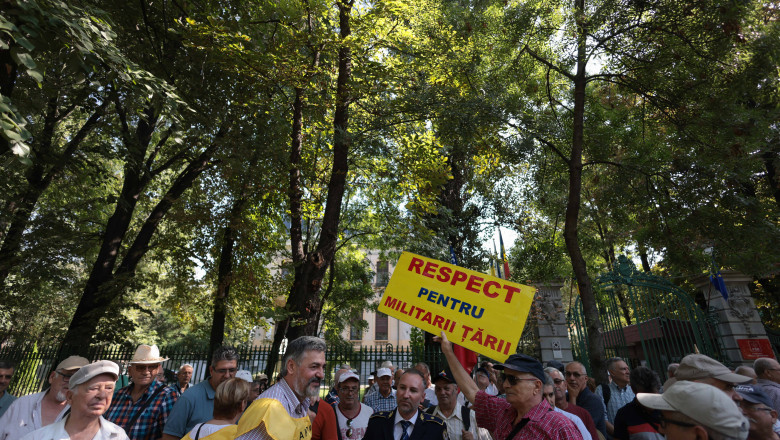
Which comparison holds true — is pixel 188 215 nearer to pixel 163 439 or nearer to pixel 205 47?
pixel 205 47

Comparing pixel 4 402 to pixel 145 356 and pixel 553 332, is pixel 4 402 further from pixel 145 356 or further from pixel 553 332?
pixel 553 332

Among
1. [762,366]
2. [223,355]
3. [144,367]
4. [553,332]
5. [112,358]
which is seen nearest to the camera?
[144,367]

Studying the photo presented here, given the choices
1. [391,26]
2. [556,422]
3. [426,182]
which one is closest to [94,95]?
[391,26]

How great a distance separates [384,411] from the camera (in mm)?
4129

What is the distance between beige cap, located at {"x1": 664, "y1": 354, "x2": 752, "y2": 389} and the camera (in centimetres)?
317

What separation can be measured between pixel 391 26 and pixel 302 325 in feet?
24.7

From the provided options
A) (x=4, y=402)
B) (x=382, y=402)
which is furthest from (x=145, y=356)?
(x=382, y=402)

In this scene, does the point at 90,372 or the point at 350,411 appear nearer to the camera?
the point at 90,372

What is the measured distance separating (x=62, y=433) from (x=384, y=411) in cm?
257

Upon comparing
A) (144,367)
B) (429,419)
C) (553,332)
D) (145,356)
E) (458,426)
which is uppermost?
(553,332)

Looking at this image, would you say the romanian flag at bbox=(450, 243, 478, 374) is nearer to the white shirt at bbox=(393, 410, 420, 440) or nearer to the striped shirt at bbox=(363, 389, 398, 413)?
the white shirt at bbox=(393, 410, 420, 440)

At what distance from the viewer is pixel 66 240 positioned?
13109 millimetres

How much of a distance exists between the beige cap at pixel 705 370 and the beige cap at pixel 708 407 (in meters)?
1.16

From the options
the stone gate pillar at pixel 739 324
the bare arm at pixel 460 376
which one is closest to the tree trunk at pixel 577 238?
the stone gate pillar at pixel 739 324
